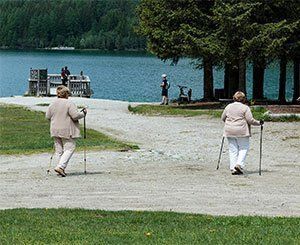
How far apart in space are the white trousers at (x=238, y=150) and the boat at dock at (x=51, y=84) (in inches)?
1291

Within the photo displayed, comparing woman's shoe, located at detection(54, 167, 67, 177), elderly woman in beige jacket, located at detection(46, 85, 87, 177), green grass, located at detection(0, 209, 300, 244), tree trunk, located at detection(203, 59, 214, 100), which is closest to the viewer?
green grass, located at detection(0, 209, 300, 244)

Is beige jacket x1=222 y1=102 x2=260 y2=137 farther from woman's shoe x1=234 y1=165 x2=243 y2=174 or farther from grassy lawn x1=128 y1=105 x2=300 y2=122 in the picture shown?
grassy lawn x1=128 y1=105 x2=300 y2=122

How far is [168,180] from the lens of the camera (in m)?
16.2

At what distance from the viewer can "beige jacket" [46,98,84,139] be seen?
16.8m

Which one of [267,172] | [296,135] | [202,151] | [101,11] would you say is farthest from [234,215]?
[101,11]

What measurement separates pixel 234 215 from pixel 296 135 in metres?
13.7

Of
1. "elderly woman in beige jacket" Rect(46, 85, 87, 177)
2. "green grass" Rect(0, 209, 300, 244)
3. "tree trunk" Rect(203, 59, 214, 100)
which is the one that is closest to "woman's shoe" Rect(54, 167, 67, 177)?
"elderly woman in beige jacket" Rect(46, 85, 87, 177)

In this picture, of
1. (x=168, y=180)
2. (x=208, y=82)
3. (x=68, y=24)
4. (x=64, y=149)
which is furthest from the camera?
(x=68, y=24)

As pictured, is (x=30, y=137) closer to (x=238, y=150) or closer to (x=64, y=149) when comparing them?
Answer: (x=64, y=149)

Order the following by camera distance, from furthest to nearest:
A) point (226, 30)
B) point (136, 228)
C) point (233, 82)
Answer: point (233, 82), point (226, 30), point (136, 228)

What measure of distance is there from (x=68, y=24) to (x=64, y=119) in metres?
174

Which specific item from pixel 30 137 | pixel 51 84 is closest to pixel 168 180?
pixel 30 137

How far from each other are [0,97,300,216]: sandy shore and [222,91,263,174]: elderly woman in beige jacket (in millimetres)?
357

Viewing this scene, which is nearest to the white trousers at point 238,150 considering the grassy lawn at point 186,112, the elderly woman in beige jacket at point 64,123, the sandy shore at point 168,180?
the sandy shore at point 168,180
